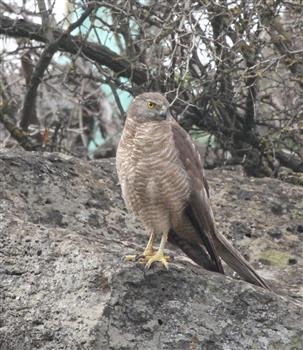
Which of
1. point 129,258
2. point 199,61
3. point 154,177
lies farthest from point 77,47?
point 129,258

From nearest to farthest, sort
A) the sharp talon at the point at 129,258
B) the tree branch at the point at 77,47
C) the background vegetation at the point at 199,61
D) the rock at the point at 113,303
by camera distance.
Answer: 1. the rock at the point at 113,303
2. the sharp talon at the point at 129,258
3. the background vegetation at the point at 199,61
4. the tree branch at the point at 77,47

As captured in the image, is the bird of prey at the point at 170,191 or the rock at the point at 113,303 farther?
the bird of prey at the point at 170,191

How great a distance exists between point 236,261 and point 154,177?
687 millimetres

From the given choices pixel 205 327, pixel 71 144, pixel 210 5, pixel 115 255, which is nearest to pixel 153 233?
pixel 115 255

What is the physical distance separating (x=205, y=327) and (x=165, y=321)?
0.19m

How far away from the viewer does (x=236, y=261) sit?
5.16 metres

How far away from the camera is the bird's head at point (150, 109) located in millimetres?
5406

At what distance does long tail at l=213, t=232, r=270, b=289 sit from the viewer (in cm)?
502

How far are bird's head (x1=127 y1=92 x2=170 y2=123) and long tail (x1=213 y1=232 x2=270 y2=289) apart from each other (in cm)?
81

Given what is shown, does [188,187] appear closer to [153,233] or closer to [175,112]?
[153,233]

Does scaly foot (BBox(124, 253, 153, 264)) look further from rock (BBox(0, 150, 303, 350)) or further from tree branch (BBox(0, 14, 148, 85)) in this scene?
tree branch (BBox(0, 14, 148, 85))

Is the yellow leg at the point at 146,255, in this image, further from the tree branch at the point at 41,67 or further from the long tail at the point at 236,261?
the tree branch at the point at 41,67

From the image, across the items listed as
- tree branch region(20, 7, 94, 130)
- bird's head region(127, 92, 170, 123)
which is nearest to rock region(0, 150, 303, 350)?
bird's head region(127, 92, 170, 123)

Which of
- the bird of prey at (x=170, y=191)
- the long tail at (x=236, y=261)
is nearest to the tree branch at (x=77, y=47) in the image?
the bird of prey at (x=170, y=191)
